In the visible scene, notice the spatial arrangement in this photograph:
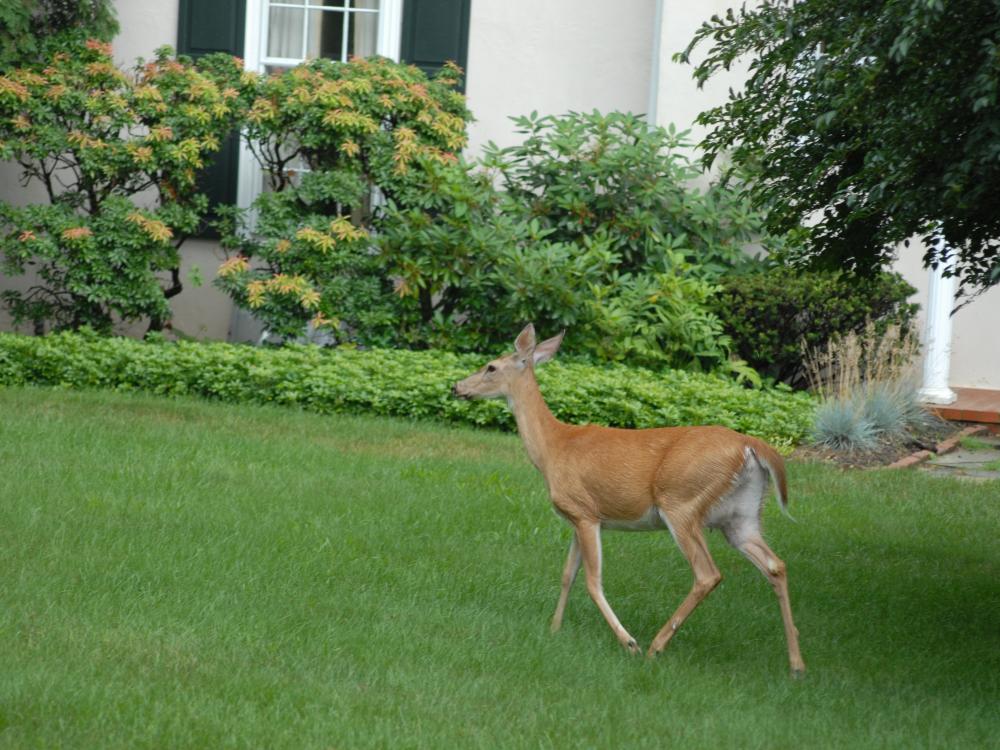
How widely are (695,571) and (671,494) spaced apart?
0.31m

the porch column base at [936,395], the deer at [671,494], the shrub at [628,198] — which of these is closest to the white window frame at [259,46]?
the shrub at [628,198]

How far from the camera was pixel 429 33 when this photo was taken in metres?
13.6

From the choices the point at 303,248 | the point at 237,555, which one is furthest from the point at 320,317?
the point at 237,555

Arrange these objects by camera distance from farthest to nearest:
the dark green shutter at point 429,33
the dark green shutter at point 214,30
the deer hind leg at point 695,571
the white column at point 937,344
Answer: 1. the dark green shutter at point 429,33
2. the dark green shutter at point 214,30
3. the white column at point 937,344
4. the deer hind leg at point 695,571

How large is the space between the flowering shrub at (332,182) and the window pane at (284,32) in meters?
1.17

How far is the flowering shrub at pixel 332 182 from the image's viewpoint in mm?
12180

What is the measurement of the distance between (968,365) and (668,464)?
8.29 meters

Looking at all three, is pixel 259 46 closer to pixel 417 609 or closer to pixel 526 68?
pixel 526 68

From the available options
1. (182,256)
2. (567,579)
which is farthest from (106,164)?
(567,579)

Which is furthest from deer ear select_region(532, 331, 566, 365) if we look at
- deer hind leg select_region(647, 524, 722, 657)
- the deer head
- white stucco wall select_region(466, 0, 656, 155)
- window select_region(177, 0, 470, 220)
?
white stucco wall select_region(466, 0, 656, 155)

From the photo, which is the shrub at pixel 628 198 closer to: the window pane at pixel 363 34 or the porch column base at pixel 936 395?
the window pane at pixel 363 34

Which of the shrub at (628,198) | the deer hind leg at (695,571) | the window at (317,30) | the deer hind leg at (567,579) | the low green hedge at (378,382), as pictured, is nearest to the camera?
the deer hind leg at (695,571)

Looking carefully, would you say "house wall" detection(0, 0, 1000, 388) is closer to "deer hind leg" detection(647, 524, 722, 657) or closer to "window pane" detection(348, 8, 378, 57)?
"window pane" detection(348, 8, 378, 57)

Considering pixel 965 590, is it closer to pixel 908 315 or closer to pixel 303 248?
pixel 908 315
